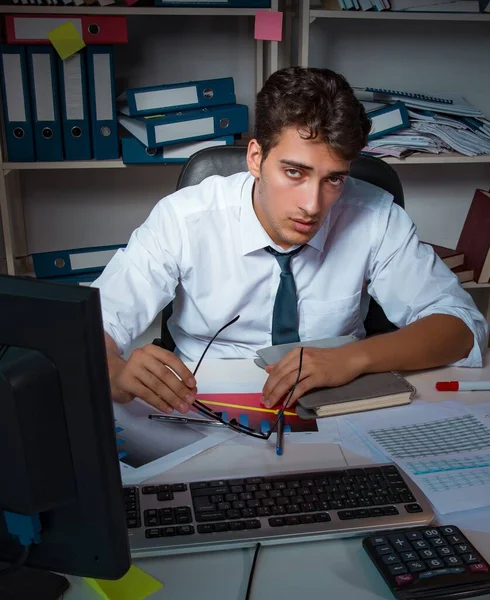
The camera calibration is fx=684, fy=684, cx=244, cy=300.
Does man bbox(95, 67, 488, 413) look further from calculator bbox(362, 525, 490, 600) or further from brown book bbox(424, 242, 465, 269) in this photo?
brown book bbox(424, 242, 465, 269)

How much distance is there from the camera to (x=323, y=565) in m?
0.77

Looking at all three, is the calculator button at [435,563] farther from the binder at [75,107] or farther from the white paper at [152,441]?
the binder at [75,107]

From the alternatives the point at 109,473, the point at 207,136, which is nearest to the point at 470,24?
the point at 207,136

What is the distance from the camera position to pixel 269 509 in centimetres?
84

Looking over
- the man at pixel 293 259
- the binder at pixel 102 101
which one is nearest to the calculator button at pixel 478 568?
the man at pixel 293 259

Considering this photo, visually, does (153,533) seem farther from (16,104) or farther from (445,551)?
(16,104)

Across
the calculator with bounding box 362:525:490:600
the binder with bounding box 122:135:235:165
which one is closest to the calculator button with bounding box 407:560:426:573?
the calculator with bounding box 362:525:490:600

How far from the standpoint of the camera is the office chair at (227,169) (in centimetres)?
159

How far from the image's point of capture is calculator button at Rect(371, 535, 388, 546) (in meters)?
0.77

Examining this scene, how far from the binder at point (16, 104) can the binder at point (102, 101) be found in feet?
0.62

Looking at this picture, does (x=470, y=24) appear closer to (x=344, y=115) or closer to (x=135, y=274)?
(x=344, y=115)

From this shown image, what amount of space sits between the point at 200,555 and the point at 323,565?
0.14 m

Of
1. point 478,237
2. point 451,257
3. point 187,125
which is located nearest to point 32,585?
point 187,125

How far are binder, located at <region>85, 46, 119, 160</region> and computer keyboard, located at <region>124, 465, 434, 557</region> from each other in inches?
59.5
